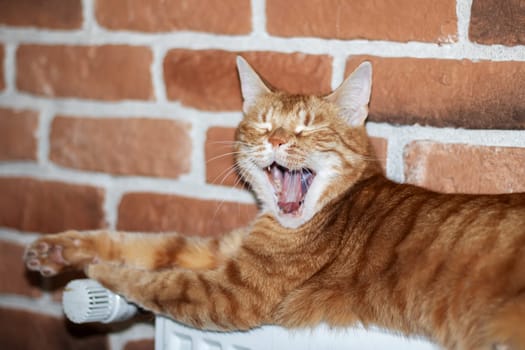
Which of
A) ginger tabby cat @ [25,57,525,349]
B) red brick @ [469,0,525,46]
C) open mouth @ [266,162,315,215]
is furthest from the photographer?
open mouth @ [266,162,315,215]

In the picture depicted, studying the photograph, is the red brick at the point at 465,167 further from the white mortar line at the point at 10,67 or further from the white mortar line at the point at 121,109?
the white mortar line at the point at 10,67

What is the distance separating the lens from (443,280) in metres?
0.97

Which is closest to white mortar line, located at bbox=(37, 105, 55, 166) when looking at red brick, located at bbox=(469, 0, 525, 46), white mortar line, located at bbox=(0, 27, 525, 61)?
white mortar line, located at bbox=(0, 27, 525, 61)

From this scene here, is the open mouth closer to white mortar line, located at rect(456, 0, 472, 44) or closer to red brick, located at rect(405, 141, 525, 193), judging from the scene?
red brick, located at rect(405, 141, 525, 193)

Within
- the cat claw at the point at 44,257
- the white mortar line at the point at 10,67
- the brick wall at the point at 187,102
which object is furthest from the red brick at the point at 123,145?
the cat claw at the point at 44,257

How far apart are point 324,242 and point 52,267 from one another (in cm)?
46

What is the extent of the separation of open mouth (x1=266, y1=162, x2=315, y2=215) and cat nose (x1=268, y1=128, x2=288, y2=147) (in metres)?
0.06

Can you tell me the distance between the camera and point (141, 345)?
1.44 metres

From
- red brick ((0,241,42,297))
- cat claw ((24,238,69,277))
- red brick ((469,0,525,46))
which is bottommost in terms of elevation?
red brick ((0,241,42,297))

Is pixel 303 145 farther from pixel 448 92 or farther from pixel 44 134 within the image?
pixel 44 134

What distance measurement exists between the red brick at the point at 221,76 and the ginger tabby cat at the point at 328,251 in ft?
0.21

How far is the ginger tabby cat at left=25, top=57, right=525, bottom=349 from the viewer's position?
3.13 ft

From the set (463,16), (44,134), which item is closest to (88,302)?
(44,134)

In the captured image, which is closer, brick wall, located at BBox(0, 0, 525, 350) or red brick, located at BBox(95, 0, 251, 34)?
brick wall, located at BBox(0, 0, 525, 350)
